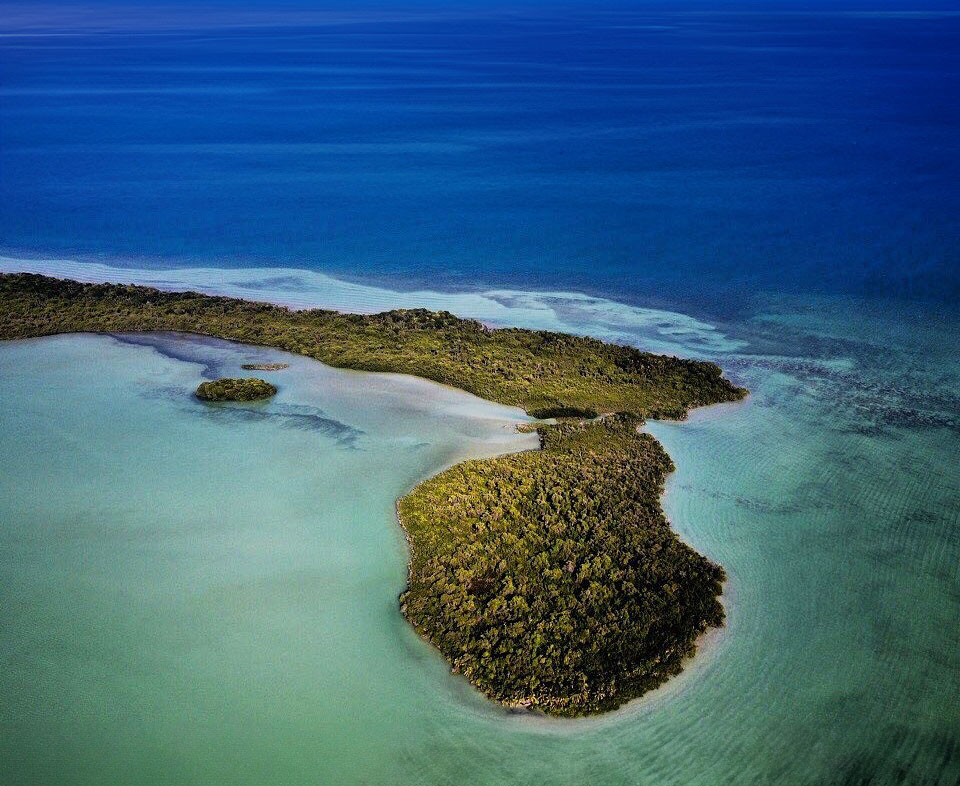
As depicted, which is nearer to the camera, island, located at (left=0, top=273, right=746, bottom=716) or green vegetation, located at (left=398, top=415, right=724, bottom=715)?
green vegetation, located at (left=398, top=415, right=724, bottom=715)

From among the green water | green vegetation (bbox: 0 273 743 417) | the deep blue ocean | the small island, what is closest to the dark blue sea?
the green water

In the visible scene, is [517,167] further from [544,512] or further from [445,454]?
[544,512]

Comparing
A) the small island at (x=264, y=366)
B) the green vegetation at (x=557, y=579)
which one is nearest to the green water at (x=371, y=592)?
the green vegetation at (x=557, y=579)

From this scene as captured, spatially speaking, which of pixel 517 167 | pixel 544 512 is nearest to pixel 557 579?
pixel 544 512

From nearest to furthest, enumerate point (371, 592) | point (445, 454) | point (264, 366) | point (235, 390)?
point (371, 592) → point (445, 454) → point (235, 390) → point (264, 366)

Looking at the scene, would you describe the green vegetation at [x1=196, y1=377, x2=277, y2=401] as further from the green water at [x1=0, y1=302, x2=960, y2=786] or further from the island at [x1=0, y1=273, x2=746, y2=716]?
the island at [x1=0, y1=273, x2=746, y2=716]

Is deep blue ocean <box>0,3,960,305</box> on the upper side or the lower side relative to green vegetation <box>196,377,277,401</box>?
upper
